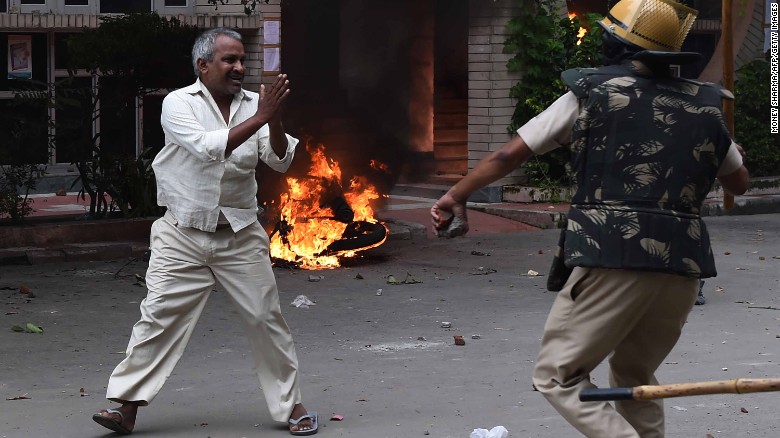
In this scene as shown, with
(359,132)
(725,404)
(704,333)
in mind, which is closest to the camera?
(725,404)

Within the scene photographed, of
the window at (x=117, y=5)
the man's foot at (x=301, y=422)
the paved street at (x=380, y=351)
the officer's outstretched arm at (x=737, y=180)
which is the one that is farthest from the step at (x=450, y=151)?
the officer's outstretched arm at (x=737, y=180)

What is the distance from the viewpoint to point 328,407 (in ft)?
20.9

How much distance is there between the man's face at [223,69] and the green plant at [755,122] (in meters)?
12.0

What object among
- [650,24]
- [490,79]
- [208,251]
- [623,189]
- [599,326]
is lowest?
[208,251]

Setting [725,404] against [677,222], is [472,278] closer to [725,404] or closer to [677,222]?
[725,404]

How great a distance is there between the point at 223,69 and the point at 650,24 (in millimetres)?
2296

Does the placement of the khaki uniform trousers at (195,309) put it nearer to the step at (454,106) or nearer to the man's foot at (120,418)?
the man's foot at (120,418)

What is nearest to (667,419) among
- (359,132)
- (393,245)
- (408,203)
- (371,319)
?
(371,319)

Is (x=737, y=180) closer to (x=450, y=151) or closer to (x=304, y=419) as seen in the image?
(x=304, y=419)

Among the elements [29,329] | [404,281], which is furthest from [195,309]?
[404,281]

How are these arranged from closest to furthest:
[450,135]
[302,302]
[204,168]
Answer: [204,168] → [302,302] → [450,135]

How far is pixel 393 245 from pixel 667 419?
6.52 metres

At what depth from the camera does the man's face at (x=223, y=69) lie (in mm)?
Result: 5965

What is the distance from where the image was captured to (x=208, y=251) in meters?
5.93
